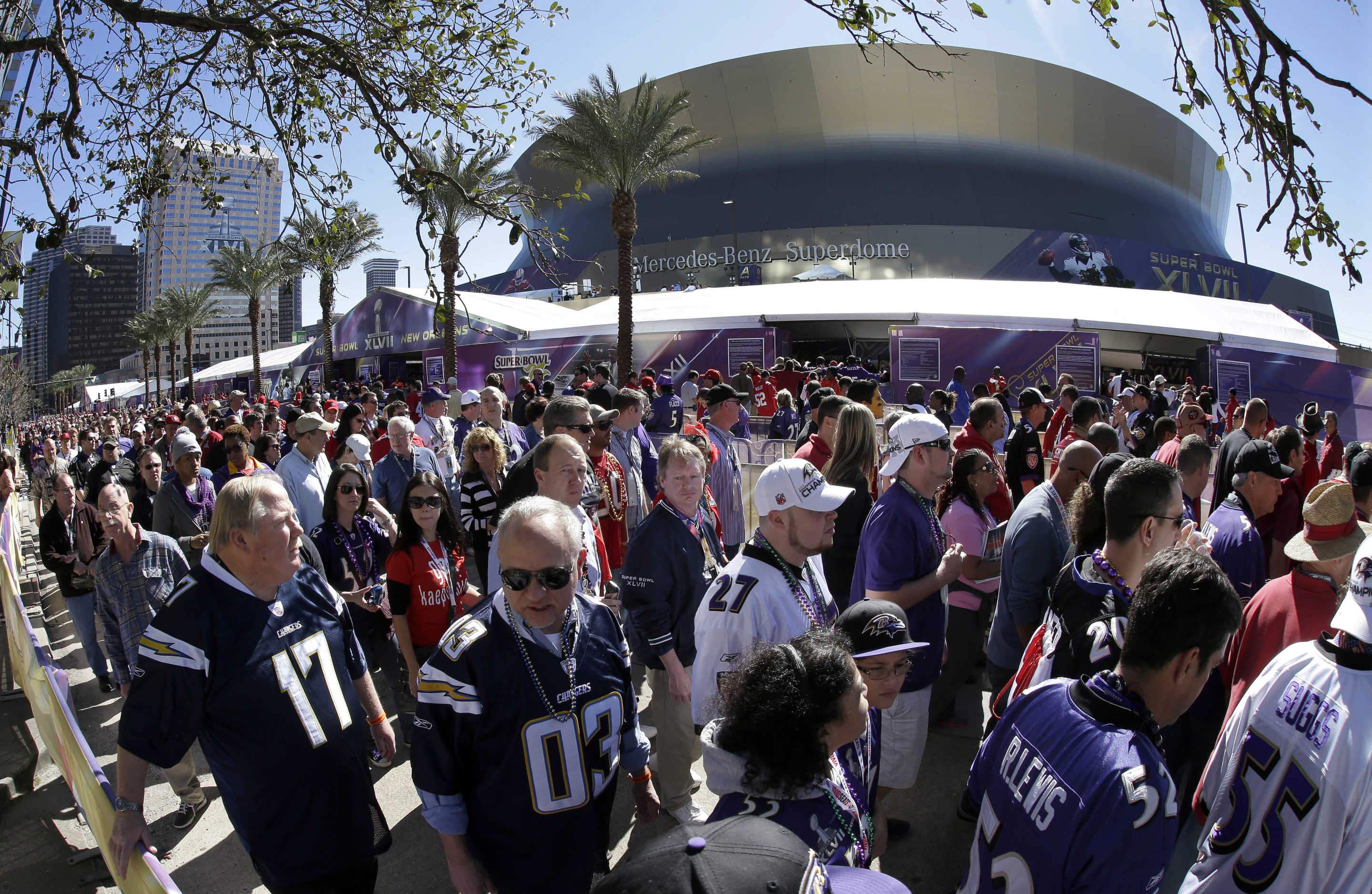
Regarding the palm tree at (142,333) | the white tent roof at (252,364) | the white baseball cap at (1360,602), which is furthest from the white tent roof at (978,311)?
the palm tree at (142,333)

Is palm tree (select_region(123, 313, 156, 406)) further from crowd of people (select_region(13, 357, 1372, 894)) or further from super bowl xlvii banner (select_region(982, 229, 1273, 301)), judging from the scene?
super bowl xlvii banner (select_region(982, 229, 1273, 301))

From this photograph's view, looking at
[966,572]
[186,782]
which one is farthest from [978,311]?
[186,782]

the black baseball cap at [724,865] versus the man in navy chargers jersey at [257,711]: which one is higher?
the black baseball cap at [724,865]

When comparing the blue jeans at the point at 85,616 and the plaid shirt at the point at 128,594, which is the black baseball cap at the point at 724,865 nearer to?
the plaid shirt at the point at 128,594

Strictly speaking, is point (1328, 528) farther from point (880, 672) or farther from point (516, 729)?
point (516, 729)

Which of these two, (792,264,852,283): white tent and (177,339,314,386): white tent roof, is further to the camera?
(177,339,314,386): white tent roof

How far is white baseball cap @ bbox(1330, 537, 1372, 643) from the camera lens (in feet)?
6.23

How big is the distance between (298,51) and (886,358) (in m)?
28.5

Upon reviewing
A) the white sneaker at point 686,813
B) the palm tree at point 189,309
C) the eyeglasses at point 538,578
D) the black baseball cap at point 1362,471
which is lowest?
the white sneaker at point 686,813

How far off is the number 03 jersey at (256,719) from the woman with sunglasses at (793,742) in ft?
4.74

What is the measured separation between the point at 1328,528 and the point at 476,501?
4539 mm

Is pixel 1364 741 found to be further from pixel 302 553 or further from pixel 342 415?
pixel 342 415

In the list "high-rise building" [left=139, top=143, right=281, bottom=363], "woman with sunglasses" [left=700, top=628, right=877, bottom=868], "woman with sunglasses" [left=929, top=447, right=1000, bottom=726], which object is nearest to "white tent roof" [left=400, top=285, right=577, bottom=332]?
"high-rise building" [left=139, top=143, right=281, bottom=363]

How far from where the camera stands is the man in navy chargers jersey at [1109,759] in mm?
1661
